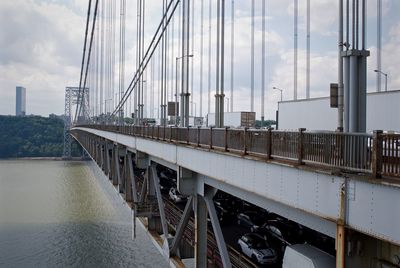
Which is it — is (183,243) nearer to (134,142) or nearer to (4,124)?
(134,142)

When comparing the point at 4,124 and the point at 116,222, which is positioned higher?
the point at 4,124

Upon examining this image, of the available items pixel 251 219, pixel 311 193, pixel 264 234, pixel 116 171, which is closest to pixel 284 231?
pixel 264 234

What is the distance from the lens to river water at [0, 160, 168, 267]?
22844 millimetres

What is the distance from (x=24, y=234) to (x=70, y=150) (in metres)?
73.7

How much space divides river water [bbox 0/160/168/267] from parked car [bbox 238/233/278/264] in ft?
34.8

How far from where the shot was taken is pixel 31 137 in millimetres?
108875

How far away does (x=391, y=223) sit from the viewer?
13.1 feet

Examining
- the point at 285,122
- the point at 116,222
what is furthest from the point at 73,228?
the point at 285,122

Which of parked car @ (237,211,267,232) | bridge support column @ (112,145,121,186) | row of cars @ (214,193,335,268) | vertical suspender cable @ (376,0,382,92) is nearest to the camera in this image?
vertical suspender cable @ (376,0,382,92)

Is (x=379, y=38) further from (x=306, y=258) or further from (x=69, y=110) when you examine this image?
(x=69, y=110)

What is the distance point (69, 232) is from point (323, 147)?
86.0ft

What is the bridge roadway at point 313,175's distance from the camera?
4191 millimetres

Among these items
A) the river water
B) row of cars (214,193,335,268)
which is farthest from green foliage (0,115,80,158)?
row of cars (214,193,335,268)

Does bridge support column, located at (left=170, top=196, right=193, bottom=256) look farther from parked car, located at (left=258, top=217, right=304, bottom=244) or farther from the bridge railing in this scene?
the bridge railing
